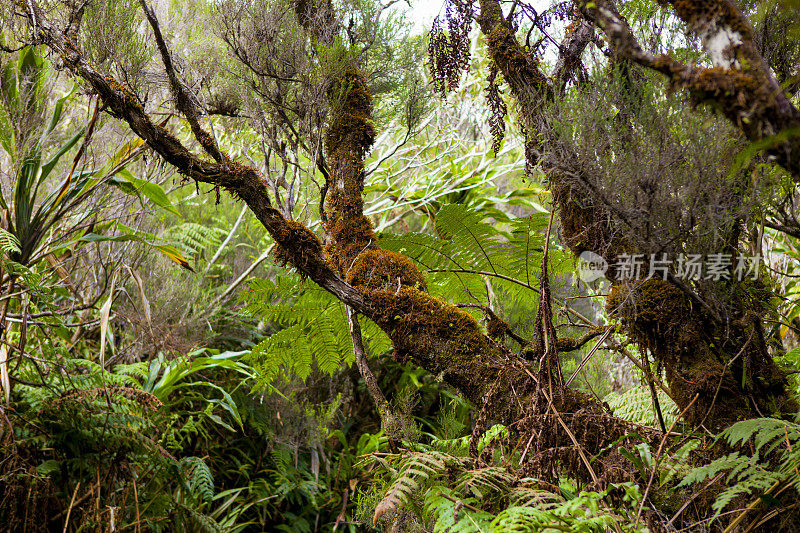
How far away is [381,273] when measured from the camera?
1659 millimetres

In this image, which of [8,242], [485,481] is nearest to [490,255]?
[485,481]

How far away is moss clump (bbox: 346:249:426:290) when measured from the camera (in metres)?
1.64

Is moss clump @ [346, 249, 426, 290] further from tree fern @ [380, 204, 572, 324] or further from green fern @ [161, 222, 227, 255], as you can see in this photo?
green fern @ [161, 222, 227, 255]

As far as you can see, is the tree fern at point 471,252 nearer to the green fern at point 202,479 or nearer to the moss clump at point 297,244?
the moss clump at point 297,244

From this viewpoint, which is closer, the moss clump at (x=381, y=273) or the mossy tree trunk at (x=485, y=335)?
the mossy tree trunk at (x=485, y=335)

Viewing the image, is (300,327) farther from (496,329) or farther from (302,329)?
(496,329)

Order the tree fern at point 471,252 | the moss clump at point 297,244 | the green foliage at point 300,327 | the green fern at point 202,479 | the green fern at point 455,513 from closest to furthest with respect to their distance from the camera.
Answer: the green fern at point 455,513 → the moss clump at point 297,244 → the green foliage at point 300,327 → the tree fern at point 471,252 → the green fern at point 202,479

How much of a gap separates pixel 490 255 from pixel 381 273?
684 millimetres

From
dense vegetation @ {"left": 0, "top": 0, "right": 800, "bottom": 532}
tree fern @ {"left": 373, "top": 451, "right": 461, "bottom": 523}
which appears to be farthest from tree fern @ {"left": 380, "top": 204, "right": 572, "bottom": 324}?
tree fern @ {"left": 373, "top": 451, "right": 461, "bottom": 523}

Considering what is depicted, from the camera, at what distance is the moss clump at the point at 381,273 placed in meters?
1.64

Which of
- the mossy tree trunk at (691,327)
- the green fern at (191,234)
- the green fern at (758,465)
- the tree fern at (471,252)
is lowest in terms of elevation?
the green fern at (758,465)

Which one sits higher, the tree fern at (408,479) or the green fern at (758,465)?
the tree fern at (408,479)

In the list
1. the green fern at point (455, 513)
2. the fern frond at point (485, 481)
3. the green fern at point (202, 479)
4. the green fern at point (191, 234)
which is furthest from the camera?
the green fern at point (191, 234)

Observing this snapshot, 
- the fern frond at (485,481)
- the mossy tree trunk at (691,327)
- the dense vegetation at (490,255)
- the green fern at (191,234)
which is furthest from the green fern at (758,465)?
the green fern at (191,234)
